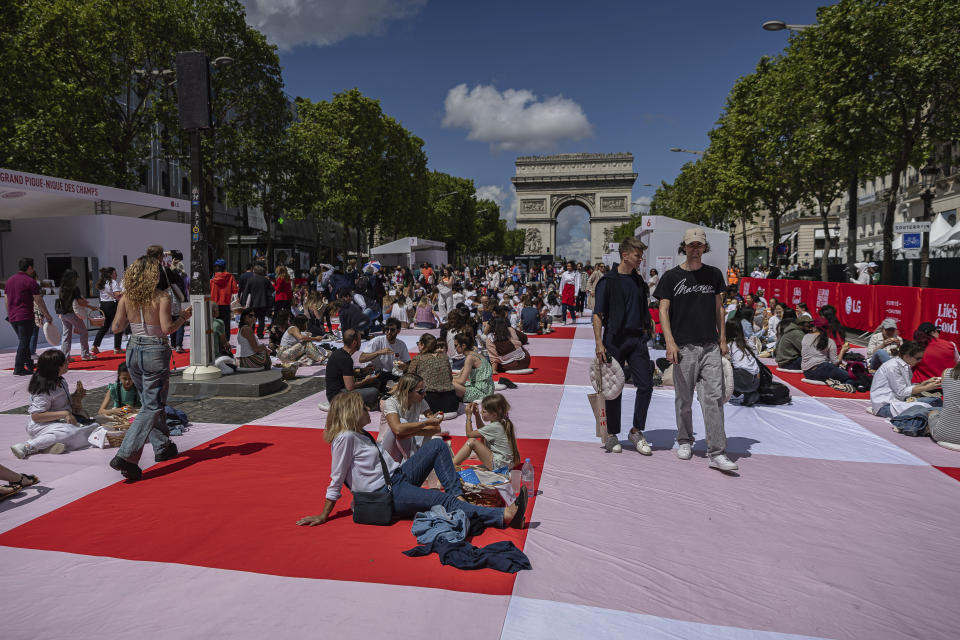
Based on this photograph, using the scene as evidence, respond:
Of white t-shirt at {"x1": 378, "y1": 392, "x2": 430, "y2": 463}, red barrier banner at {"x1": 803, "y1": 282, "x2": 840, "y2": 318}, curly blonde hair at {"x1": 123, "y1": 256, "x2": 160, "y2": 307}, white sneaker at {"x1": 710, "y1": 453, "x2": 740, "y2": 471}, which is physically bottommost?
white sneaker at {"x1": 710, "y1": 453, "x2": 740, "y2": 471}

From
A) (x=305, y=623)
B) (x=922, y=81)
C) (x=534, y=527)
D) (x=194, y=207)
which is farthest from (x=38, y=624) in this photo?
(x=922, y=81)

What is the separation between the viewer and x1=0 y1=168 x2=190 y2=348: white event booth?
59.7 feet

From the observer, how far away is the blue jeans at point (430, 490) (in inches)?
172

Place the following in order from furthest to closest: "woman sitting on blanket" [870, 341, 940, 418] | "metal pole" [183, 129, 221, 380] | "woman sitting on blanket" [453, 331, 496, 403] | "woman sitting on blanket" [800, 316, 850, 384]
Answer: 1. "woman sitting on blanket" [800, 316, 850, 384]
2. "metal pole" [183, 129, 221, 380]
3. "woman sitting on blanket" [453, 331, 496, 403]
4. "woman sitting on blanket" [870, 341, 940, 418]

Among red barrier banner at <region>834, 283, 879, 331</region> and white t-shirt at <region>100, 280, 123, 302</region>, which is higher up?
white t-shirt at <region>100, 280, 123, 302</region>

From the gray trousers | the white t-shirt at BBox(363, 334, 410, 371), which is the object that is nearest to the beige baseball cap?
the gray trousers

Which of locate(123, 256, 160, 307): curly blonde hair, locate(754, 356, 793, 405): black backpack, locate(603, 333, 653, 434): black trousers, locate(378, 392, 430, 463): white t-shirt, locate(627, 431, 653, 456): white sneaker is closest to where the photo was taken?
locate(378, 392, 430, 463): white t-shirt

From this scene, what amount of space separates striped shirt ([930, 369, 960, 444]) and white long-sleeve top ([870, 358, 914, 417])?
3.01 feet

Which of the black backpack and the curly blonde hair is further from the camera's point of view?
the black backpack

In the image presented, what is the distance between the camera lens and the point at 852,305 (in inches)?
643

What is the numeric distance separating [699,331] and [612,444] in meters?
1.41

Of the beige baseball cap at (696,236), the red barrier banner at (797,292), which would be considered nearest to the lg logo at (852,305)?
the red barrier banner at (797,292)

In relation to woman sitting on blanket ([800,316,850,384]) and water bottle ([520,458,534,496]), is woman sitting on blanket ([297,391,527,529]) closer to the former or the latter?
water bottle ([520,458,534,496])

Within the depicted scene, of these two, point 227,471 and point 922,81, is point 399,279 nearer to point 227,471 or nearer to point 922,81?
point 922,81
